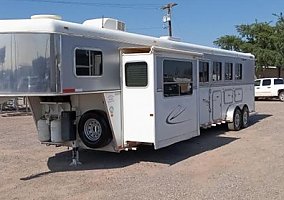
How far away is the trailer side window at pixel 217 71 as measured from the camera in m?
13.1

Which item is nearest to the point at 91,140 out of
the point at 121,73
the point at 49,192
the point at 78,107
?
the point at 78,107

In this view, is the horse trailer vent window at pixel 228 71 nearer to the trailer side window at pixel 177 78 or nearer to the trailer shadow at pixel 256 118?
the trailer shadow at pixel 256 118

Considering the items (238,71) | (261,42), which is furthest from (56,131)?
(261,42)

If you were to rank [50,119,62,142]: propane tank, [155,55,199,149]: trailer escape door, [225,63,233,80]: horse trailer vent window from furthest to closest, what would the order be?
[225,63,233,80]: horse trailer vent window
[155,55,199,149]: trailer escape door
[50,119,62,142]: propane tank

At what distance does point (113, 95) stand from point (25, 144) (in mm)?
4426

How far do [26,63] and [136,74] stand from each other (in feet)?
7.68

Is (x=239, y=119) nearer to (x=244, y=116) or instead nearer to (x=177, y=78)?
(x=244, y=116)

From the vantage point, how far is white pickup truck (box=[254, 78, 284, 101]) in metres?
29.3

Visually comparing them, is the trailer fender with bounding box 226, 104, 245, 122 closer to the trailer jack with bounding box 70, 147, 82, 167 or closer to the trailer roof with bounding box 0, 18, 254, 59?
the trailer roof with bounding box 0, 18, 254, 59

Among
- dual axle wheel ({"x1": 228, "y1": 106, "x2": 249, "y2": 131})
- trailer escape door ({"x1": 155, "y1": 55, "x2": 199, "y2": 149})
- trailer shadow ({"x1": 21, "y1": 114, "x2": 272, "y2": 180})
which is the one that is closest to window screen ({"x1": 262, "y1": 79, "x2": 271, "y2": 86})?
dual axle wheel ({"x1": 228, "y1": 106, "x2": 249, "y2": 131})

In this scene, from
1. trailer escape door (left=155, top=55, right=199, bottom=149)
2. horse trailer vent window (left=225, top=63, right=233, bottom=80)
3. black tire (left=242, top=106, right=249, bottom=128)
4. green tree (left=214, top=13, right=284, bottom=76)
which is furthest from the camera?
green tree (left=214, top=13, right=284, bottom=76)

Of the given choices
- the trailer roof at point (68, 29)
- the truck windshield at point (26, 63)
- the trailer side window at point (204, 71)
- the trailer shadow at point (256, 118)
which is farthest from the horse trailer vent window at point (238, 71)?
the truck windshield at point (26, 63)

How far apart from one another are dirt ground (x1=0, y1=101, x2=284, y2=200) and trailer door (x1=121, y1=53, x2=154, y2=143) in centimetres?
72

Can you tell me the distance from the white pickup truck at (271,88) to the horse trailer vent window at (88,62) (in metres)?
22.5
